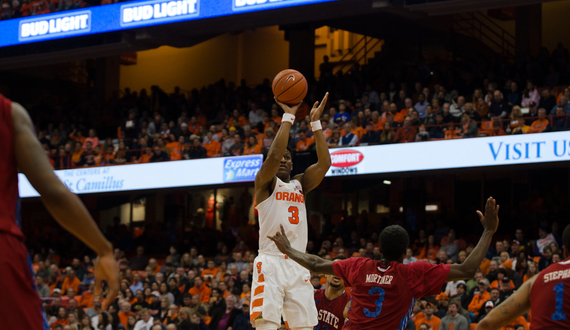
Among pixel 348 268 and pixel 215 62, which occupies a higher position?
pixel 215 62

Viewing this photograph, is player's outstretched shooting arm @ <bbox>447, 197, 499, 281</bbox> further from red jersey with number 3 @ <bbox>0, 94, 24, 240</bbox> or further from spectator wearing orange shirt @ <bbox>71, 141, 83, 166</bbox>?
spectator wearing orange shirt @ <bbox>71, 141, 83, 166</bbox>

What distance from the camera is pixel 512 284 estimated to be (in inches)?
522

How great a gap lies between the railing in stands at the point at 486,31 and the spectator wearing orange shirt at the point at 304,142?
10315 mm

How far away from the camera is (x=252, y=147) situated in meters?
19.4

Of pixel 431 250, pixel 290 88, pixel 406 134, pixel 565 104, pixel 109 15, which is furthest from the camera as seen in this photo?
pixel 109 15

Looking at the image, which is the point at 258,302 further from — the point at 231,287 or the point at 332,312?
the point at 231,287

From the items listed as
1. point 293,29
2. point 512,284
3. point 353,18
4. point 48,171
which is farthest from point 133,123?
point 48,171

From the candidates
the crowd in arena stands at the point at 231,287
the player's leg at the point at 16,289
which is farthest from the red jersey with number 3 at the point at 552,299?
the crowd in arena stands at the point at 231,287

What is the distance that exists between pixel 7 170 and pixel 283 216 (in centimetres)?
453

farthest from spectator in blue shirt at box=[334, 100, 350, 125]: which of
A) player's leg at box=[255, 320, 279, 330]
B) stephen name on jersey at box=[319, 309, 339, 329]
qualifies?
player's leg at box=[255, 320, 279, 330]

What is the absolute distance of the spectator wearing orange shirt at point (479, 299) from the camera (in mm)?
13461

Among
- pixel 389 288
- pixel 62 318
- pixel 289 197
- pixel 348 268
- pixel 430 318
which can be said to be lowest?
pixel 62 318

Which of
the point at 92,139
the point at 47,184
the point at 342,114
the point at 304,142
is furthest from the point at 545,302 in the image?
the point at 92,139

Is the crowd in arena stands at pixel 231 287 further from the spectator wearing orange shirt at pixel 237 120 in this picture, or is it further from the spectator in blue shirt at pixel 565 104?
the spectator wearing orange shirt at pixel 237 120
